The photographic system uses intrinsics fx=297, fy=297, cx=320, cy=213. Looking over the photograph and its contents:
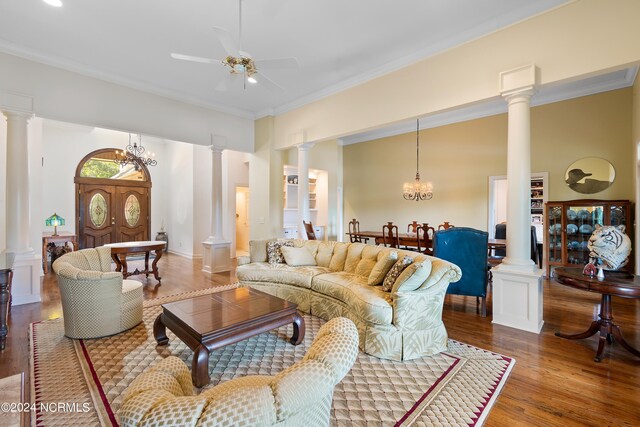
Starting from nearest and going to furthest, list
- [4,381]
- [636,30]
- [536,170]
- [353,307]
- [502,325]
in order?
1. [4,381]
2. [636,30]
3. [353,307]
4. [502,325]
5. [536,170]

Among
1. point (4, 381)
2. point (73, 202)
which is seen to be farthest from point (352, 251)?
point (73, 202)

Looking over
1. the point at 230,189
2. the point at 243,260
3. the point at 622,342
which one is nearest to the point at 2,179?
the point at 230,189

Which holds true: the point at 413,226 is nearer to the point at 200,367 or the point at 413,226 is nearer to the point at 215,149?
the point at 215,149

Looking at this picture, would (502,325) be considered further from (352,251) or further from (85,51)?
(85,51)

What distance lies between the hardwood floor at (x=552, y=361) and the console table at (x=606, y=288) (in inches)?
4.8

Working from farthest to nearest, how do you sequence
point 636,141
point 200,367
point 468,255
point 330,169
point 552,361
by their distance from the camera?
point 330,169 → point 636,141 → point 468,255 → point 552,361 → point 200,367

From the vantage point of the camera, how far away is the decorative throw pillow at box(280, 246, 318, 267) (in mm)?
4473

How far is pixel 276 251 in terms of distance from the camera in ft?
15.6

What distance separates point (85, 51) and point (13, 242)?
115 inches

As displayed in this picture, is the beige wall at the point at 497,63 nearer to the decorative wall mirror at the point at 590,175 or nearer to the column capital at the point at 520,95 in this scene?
the column capital at the point at 520,95

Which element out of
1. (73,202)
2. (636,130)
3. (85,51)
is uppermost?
(85,51)

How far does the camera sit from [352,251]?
4211 millimetres

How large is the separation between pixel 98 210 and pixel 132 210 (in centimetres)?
85

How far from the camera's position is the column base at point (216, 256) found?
6336 mm
